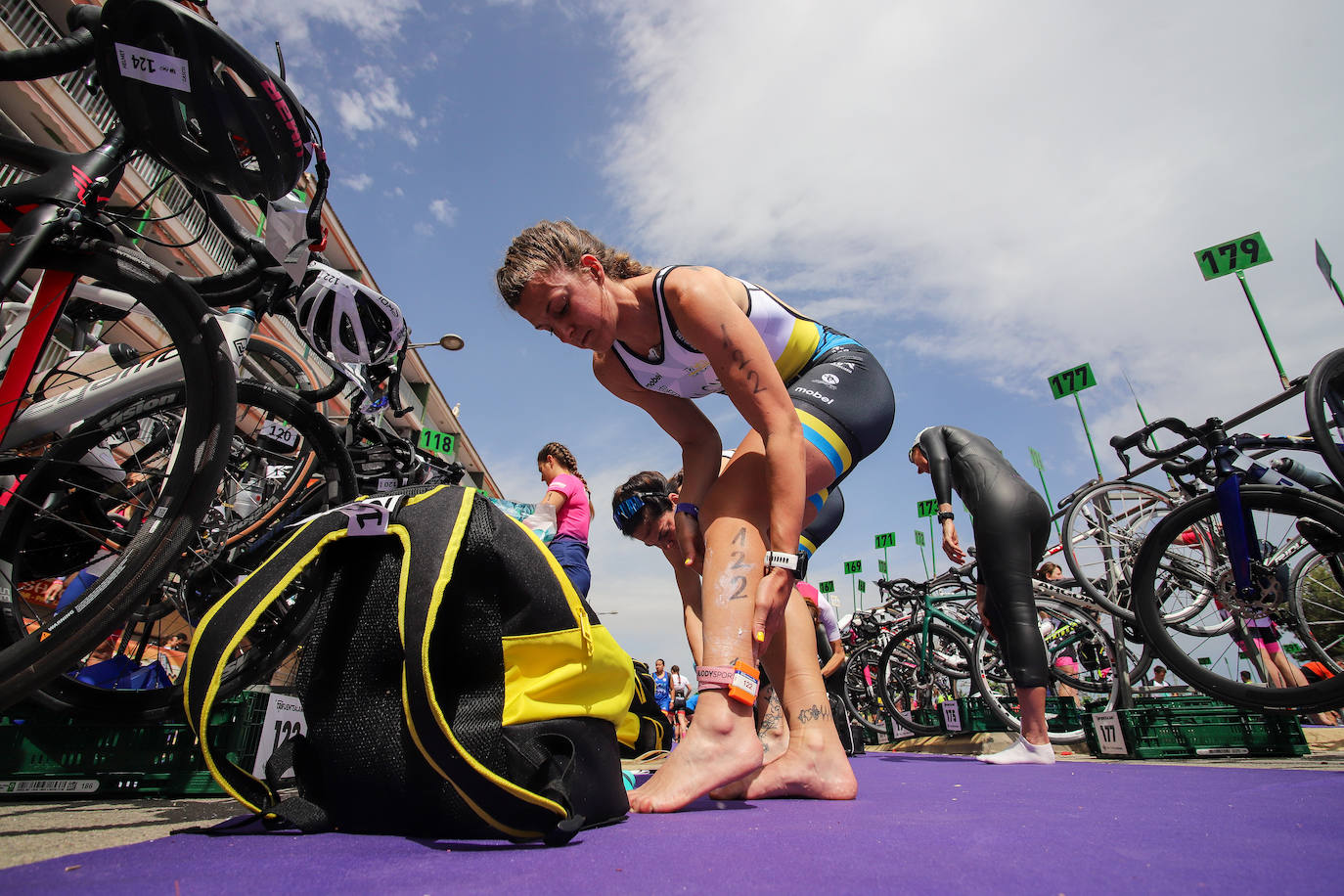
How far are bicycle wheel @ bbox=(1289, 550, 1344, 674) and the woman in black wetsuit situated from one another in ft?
3.17

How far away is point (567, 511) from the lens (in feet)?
13.4

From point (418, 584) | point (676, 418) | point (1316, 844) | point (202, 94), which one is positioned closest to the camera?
point (1316, 844)

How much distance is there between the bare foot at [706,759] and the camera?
1.36 m

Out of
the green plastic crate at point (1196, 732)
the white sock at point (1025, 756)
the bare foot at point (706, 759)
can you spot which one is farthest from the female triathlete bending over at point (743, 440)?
the green plastic crate at point (1196, 732)

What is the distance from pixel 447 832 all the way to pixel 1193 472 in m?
3.22

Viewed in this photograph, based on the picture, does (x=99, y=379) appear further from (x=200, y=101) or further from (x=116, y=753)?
(x=116, y=753)

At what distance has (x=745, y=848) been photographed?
0.91m

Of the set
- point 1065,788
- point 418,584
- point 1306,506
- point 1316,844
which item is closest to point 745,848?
point 418,584

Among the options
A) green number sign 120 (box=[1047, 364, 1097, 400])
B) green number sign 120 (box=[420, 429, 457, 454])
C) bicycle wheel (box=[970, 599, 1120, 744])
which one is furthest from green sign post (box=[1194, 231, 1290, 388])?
green number sign 120 (box=[420, 429, 457, 454])

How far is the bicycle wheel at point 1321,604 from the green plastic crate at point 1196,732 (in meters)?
0.48

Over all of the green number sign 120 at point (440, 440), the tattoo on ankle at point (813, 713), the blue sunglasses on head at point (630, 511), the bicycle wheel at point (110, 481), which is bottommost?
the tattoo on ankle at point (813, 713)

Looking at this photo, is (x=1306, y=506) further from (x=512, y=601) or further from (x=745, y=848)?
(x=512, y=601)

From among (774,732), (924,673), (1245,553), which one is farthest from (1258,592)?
(924,673)

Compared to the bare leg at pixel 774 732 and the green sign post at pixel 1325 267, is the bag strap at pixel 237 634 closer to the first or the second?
the bare leg at pixel 774 732
